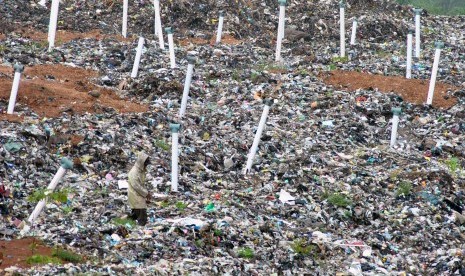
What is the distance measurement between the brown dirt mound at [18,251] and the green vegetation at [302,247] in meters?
2.91

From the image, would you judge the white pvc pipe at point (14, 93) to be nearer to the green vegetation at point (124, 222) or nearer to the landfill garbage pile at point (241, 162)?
the landfill garbage pile at point (241, 162)

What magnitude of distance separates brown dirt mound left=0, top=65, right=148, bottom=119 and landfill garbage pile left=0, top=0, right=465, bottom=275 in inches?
5.7

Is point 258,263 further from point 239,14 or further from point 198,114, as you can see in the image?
point 239,14

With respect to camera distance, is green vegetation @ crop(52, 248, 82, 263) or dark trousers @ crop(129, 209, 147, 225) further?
dark trousers @ crop(129, 209, 147, 225)

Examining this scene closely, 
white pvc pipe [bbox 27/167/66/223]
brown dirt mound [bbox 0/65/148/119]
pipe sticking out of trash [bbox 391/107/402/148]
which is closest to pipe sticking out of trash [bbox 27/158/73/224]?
white pvc pipe [bbox 27/167/66/223]

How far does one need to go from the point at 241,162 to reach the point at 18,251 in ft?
16.4

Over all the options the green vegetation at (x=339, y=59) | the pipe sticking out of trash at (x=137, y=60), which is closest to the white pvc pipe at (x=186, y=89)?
the pipe sticking out of trash at (x=137, y=60)

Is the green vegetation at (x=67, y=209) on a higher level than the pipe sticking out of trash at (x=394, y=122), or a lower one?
lower

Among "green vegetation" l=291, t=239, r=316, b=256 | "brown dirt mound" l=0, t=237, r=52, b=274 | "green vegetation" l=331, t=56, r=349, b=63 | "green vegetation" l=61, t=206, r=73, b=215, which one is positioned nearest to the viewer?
"brown dirt mound" l=0, t=237, r=52, b=274

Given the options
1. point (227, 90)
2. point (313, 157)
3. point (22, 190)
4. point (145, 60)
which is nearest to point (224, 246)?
point (22, 190)

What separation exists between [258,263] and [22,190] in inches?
113

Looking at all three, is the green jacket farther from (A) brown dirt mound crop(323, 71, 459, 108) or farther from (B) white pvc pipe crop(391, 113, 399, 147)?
(A) brown dirt mound crop(323, 71, 459, 108)

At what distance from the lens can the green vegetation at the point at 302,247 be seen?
10727mm

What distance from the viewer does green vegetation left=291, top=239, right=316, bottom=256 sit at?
35.2 feet
